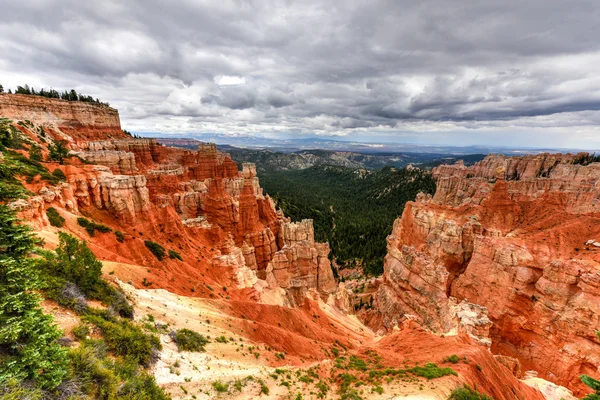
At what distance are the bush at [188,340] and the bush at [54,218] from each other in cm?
1480

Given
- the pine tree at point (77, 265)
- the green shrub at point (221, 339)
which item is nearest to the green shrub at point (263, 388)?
the green shrub at point (221, 339)

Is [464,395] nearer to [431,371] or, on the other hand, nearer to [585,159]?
[431,371]

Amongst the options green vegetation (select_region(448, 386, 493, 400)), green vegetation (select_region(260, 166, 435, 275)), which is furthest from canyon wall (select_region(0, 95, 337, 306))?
green vegetation (select_region(260, 166, 435, 275))

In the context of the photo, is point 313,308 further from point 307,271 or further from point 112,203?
point 112,203

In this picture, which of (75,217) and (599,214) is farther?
(599,214)

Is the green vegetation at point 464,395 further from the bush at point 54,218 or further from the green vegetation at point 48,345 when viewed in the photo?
the bush at point 54,218

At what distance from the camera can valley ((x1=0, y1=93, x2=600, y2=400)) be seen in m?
11.2

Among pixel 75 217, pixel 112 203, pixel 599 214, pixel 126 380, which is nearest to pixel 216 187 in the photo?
pixel 112 203

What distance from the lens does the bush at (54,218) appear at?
22.3m

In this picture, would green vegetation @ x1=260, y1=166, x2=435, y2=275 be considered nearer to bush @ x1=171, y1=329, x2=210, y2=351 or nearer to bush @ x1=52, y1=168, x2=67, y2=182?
bush @ x1=171, y1=329, x2=210, y2=351

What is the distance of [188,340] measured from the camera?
643 inches

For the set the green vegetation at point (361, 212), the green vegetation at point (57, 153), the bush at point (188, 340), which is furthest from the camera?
the green vegetation at point (361, 212)

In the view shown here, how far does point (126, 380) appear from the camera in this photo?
10375 mm

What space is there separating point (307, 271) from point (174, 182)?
88.3 ft
